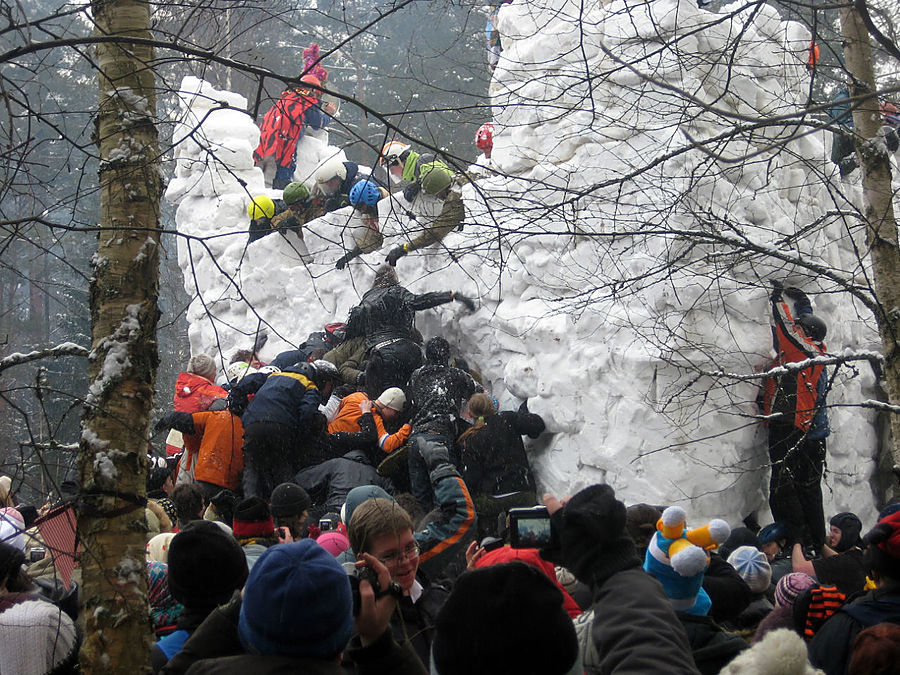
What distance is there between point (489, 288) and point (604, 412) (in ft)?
5.75

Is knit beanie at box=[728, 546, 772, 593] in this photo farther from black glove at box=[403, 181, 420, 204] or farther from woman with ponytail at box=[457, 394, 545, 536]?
black glove at box=[403, 181, 420, 204]

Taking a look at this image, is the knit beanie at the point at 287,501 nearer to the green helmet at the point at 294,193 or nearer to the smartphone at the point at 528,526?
the smartphone at the point at 528,526

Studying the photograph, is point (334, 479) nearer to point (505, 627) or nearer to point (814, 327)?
point (814, 327)

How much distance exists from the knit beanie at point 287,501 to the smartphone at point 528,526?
4.66 feet

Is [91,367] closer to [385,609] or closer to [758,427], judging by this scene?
[385,609]

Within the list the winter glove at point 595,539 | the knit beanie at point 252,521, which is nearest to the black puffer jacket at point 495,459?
the knit beanie at point 252,521

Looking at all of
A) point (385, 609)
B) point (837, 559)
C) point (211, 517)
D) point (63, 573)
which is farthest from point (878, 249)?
point (63, 573)

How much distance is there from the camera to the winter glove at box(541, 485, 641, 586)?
81.4 inches

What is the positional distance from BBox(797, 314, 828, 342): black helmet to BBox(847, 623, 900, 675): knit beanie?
387cm

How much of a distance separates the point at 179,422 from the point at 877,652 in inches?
198

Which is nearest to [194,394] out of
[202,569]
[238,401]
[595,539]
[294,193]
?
[238,401]

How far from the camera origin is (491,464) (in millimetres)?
5738

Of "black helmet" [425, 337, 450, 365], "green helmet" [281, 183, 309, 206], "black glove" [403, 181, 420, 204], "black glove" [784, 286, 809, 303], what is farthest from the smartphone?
"green helmet" [281, 183, 309, 206]

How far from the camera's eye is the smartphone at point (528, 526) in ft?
8.54
